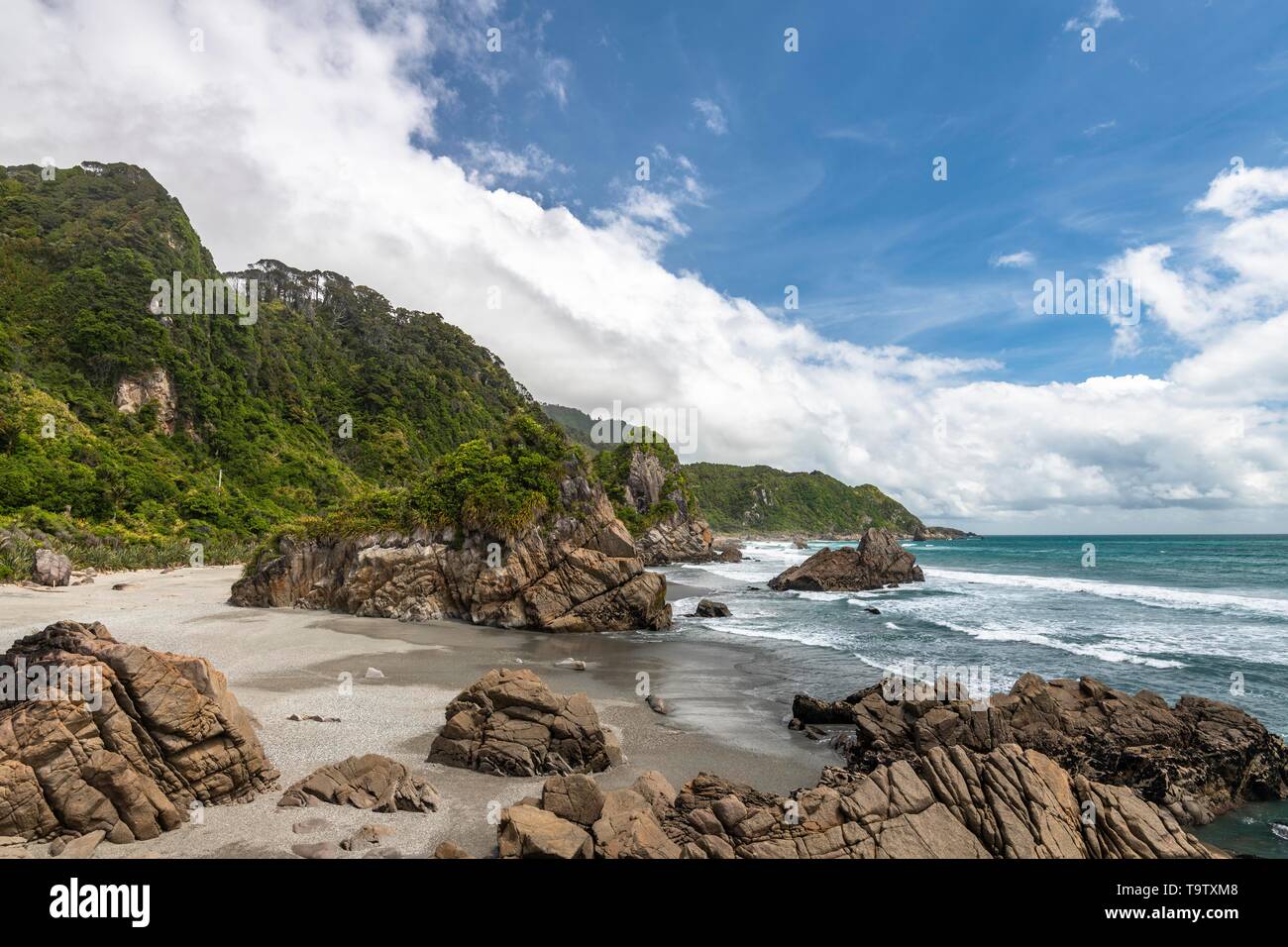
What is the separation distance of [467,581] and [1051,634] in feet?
107

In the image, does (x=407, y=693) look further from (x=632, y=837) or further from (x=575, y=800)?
(x=632, y=837)

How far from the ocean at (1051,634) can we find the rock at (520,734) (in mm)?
9867

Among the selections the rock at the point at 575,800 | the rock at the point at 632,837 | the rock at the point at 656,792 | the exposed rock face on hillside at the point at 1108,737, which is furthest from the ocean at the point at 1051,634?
the rock at the point at 575,800

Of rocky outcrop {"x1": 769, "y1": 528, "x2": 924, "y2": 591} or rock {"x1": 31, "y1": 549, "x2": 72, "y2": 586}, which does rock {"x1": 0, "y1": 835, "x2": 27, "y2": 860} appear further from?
rocky outcrop {"x1": 769, "y1": 528, "x2": 924, "y2": 591}

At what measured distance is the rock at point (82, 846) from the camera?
8.02 meters

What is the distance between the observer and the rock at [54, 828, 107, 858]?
26.3ft

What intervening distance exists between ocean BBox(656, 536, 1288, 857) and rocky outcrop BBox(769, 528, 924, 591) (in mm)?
1928

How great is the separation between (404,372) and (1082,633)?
345ft

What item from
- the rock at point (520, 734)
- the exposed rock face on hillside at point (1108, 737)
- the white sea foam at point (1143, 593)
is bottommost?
the white sea foam at point (1143, 593)

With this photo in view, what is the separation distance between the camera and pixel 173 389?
70.1 m

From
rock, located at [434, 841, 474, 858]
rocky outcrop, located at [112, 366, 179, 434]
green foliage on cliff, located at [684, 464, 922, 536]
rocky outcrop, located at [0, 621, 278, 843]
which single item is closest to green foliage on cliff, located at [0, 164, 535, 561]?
rocky outcrop, located at [112, 366, 179, 434]

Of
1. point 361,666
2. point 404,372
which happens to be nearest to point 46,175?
point 404,372

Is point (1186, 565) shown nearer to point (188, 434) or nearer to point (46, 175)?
point (188, 434)

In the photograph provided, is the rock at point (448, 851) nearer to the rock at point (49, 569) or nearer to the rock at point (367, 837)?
the rock at point (367, 837)
